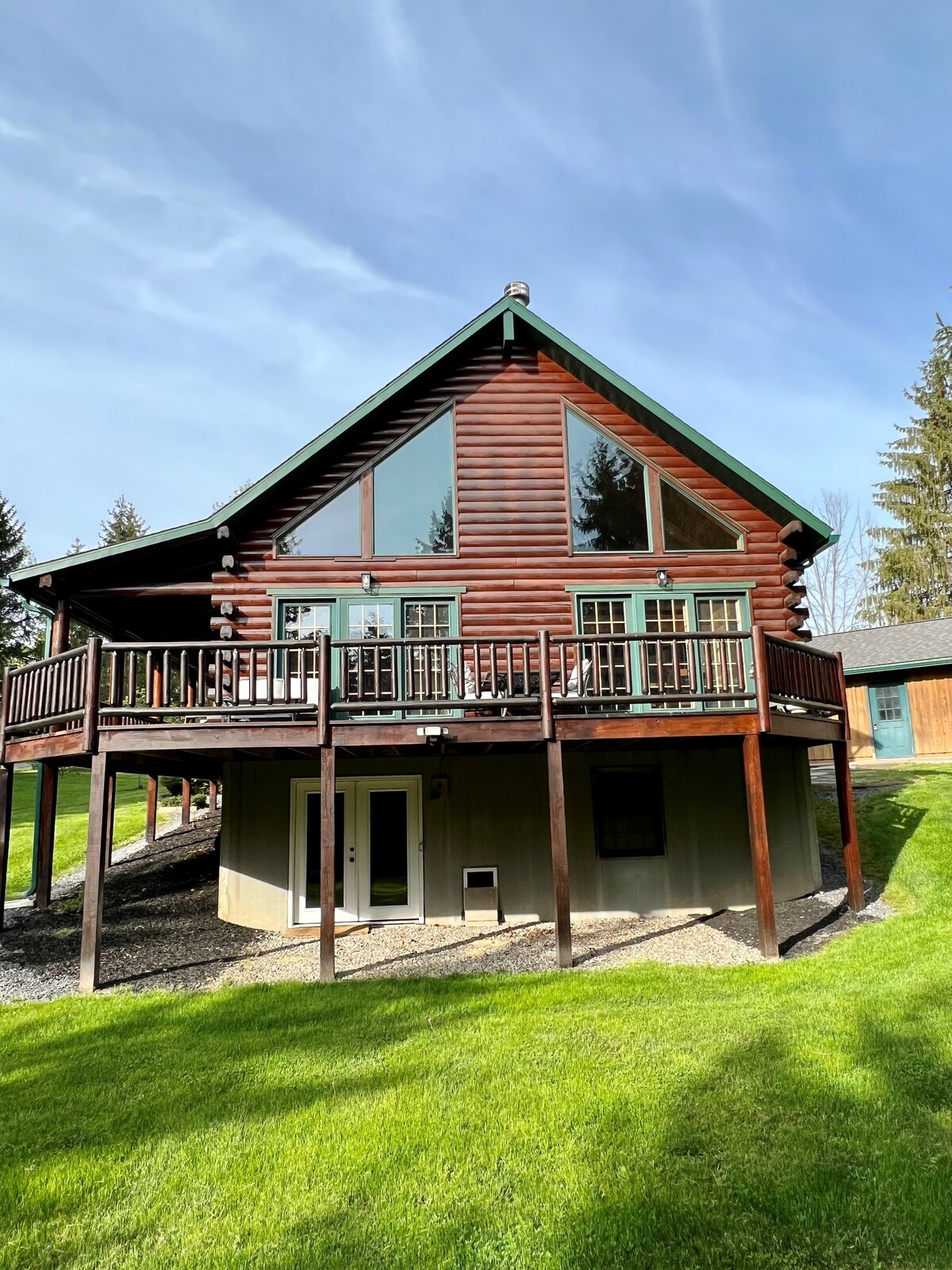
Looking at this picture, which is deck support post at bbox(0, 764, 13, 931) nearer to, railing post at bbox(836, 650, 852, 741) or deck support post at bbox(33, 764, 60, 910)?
deck support post at bbox(33, 764, 60, 910)

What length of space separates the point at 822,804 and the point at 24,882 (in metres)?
15.3

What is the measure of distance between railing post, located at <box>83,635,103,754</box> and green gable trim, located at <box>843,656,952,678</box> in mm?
18280

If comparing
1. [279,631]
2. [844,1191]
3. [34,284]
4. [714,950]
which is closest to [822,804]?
[714,950]

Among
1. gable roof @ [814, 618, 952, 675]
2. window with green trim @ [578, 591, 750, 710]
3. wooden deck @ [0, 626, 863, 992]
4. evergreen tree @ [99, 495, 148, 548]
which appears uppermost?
evergreen tree @ [99, 495, 148, 548]

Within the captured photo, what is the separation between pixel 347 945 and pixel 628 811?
415 cm

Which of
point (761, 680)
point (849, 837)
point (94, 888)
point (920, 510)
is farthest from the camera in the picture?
point (920, 510)

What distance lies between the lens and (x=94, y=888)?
25.4 ft

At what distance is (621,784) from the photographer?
36.1 ft


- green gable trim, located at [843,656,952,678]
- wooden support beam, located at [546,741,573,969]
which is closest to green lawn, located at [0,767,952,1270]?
wooden support beam, located at [546,741,573,969]

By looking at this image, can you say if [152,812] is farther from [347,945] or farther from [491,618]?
[491,618]

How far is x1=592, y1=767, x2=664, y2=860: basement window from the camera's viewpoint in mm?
10836

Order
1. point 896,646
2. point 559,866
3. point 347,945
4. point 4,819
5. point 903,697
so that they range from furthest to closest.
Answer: point 896,646 → point 903,697 → point 4,819 → point 347,945 → point 559,866

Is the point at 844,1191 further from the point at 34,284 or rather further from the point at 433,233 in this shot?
the point at 34,284

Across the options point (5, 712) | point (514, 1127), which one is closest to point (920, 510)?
point (5, 712)
